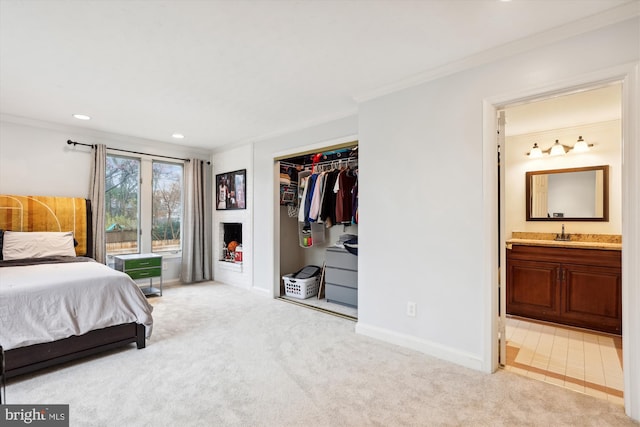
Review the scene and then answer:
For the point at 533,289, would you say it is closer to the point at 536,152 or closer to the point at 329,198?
the point at 536,152

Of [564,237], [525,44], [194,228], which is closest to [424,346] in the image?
[525,44]

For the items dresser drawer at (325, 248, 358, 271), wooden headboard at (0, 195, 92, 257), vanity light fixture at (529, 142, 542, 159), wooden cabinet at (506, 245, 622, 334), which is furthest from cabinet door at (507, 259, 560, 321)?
wooden headboard at (0, 195, 92, 257)

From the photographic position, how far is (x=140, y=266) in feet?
14.9

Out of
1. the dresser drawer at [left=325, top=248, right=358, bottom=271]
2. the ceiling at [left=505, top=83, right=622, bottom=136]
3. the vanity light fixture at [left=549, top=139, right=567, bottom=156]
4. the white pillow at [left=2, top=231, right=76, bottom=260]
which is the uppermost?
the ceiling at [left=505, top=83, right=622, bottom=136]

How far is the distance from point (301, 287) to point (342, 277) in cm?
71

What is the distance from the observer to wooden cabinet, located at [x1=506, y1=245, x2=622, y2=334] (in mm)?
3236

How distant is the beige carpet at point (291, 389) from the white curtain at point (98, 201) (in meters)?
2.05

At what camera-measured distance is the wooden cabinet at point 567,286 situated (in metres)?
3.24

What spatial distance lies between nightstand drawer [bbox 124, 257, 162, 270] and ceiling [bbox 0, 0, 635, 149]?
203 cm

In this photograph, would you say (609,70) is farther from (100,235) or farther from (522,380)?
(100,235)

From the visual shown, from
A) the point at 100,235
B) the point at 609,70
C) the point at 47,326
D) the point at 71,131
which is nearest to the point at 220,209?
the point at 100,235

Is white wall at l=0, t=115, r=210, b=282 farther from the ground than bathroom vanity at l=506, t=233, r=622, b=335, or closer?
farther from the ground

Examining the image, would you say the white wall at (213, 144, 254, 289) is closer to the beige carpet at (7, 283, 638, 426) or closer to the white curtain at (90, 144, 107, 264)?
the white curtain at (90, 144, 107, 264)

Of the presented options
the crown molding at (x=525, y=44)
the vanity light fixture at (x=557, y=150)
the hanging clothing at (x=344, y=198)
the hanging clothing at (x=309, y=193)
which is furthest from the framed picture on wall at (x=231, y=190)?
the vanity light fixture at (x=557, y=150)
